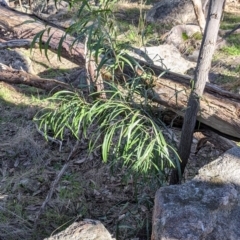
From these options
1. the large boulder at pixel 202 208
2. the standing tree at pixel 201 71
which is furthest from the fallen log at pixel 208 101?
the large boulder at pixel 202 208

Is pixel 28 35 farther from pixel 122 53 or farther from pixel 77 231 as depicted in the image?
pixel 77 231

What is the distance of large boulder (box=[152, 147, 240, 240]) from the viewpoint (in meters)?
2.56

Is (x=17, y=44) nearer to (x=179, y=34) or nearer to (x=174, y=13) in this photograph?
(x=179, y=34)

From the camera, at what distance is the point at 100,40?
2645mm

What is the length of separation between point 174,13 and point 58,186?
562 cm

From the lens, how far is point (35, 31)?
18.0 ft

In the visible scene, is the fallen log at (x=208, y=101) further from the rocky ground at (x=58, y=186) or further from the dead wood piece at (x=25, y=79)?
the dead wood piece at (x=25, y=79)

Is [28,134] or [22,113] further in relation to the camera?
[22,113]

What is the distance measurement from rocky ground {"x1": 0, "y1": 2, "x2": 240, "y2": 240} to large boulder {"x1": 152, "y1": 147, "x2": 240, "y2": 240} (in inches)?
17.9

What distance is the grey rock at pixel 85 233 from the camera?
270cm

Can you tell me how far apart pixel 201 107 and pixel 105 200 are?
1.16 meters

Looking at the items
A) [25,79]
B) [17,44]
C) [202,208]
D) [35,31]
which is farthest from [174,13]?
[202,208]

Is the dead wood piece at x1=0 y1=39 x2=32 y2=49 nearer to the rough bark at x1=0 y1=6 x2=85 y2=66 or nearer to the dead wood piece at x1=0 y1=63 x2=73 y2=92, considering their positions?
the rough bark at x1=0 y1=6 x2=85 y2=66

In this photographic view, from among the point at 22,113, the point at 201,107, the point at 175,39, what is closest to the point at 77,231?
the point at 201,107
